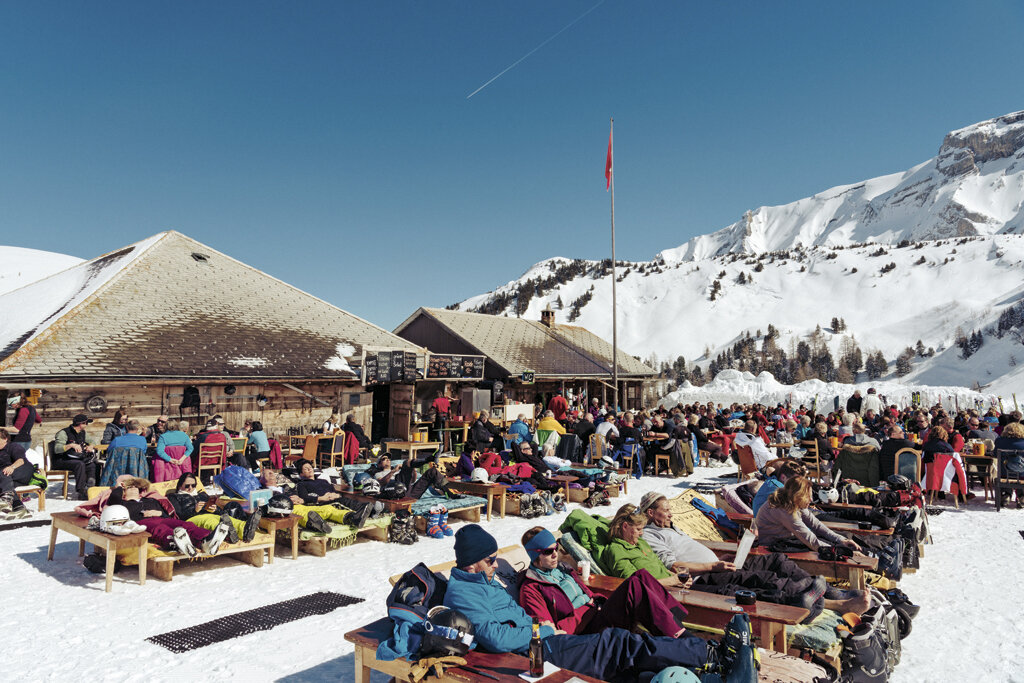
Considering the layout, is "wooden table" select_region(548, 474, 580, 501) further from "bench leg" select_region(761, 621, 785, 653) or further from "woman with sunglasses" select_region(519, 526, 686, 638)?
"bench leg" select_region(761, 621, 785, 653)

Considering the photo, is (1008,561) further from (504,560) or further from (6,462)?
(6,462)

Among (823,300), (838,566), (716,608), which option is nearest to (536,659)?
(716,608)

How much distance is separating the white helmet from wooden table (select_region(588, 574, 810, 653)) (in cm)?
482

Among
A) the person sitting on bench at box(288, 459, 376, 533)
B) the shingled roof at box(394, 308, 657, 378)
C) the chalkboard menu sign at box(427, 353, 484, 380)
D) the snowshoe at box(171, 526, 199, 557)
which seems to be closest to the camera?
the snowshoe at box(171, 526, 199, 557)

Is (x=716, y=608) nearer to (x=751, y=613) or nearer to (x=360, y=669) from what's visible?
(x=751, y=613)

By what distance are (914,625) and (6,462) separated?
11.3 meters

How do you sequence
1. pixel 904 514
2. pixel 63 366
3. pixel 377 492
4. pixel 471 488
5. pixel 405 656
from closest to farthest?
pixel 405 656
pixel 904 514
pixel 377 492
pixel 471 488
pixel 63 366

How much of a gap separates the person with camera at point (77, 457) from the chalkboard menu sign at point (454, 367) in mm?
10212

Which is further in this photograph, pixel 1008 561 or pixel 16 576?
pixel 1008 561

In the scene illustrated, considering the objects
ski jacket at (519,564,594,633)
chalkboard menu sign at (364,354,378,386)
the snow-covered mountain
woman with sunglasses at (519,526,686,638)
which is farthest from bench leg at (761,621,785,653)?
the snow-covered mountain

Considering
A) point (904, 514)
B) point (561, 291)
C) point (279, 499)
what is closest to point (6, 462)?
point (279, 499)

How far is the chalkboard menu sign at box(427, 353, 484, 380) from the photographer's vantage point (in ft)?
65.8

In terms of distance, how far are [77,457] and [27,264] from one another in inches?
1861

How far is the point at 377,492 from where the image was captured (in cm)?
878
